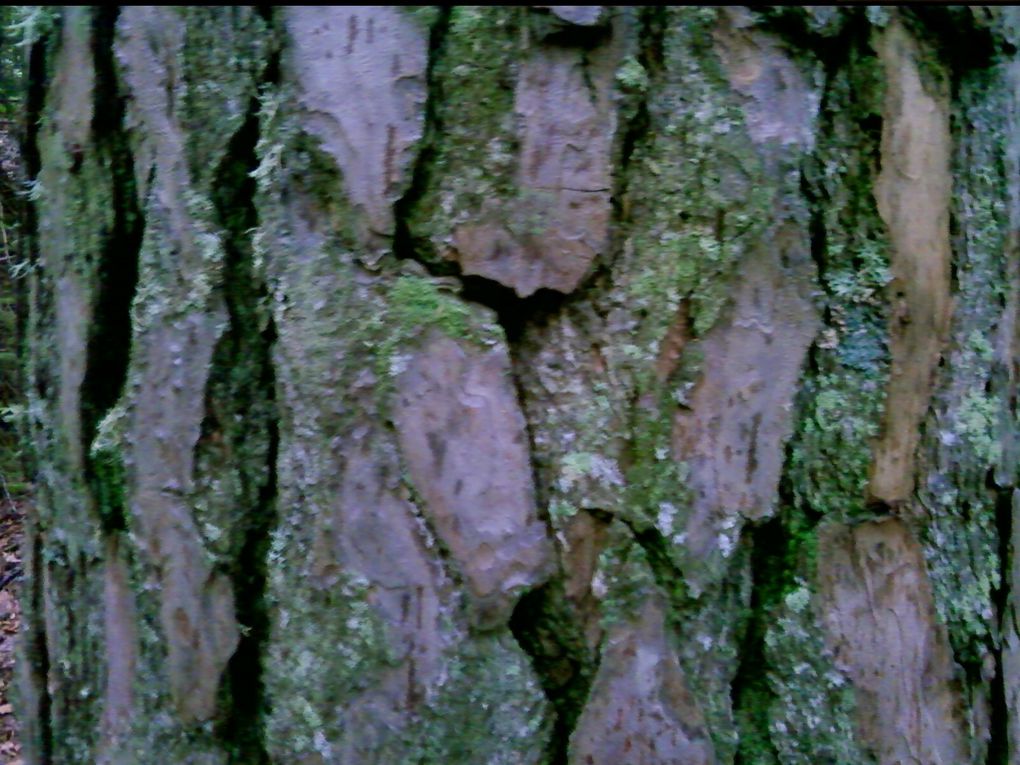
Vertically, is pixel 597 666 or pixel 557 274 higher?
pixel 557 274

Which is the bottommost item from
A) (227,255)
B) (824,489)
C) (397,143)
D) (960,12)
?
(824,489)

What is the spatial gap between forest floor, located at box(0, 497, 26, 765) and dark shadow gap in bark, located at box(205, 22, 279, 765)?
177 centimetres

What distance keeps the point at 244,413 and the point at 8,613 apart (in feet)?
12.7

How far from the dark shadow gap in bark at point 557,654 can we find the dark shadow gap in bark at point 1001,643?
0.37m

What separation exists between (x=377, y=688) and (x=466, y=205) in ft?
1.32

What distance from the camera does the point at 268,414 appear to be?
72cm

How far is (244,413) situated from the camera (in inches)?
28.5

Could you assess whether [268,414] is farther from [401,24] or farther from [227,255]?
[401,24]

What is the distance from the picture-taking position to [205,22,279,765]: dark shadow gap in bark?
0.72 metres

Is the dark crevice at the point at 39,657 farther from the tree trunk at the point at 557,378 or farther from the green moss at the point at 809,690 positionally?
the green moss at the point at 809,690

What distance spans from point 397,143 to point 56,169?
0.34 meters

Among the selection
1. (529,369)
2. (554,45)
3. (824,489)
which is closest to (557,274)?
(529,369)

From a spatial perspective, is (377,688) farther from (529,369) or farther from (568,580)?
(529,369)

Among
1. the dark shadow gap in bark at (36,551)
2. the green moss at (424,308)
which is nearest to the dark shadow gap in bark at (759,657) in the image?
the green moss at (424,308)
